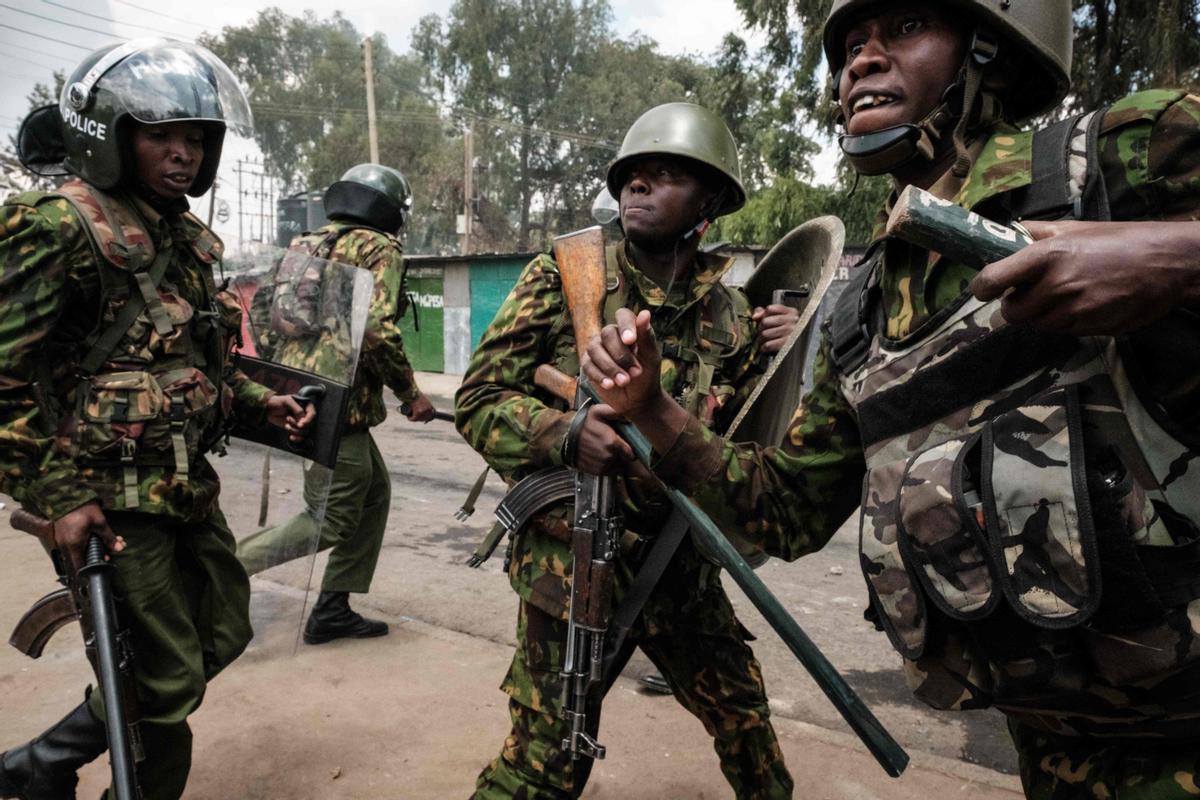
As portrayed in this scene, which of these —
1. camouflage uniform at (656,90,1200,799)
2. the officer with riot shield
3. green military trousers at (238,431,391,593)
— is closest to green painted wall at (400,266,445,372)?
green military trousers at (238,431,391,593)

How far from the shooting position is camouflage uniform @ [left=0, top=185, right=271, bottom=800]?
2092 millimetres

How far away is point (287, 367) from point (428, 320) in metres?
14.7

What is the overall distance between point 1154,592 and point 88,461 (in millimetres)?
2235

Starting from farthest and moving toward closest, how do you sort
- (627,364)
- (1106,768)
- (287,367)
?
(287,367) → (627,364) → (1106,768)

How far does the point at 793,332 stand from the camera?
86.3 inches

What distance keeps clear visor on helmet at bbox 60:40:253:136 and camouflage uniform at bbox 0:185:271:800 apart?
24cm

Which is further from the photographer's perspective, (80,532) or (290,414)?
(290,414)

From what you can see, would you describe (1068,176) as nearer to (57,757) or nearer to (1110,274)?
(1110,274)

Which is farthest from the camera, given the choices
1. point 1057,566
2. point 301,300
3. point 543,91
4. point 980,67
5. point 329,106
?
point 329,106

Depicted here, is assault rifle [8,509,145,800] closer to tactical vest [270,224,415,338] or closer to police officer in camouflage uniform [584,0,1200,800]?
tactical vest [270,224,415,338]

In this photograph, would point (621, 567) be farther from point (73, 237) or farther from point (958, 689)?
point (73, 237)

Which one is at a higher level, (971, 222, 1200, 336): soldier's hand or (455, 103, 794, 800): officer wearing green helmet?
(971, 222, 1200, 336): soldier's hand

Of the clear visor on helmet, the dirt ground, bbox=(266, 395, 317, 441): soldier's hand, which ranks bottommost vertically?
the dirt ground

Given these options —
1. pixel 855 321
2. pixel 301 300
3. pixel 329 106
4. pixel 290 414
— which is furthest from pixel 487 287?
pixel 329 106
